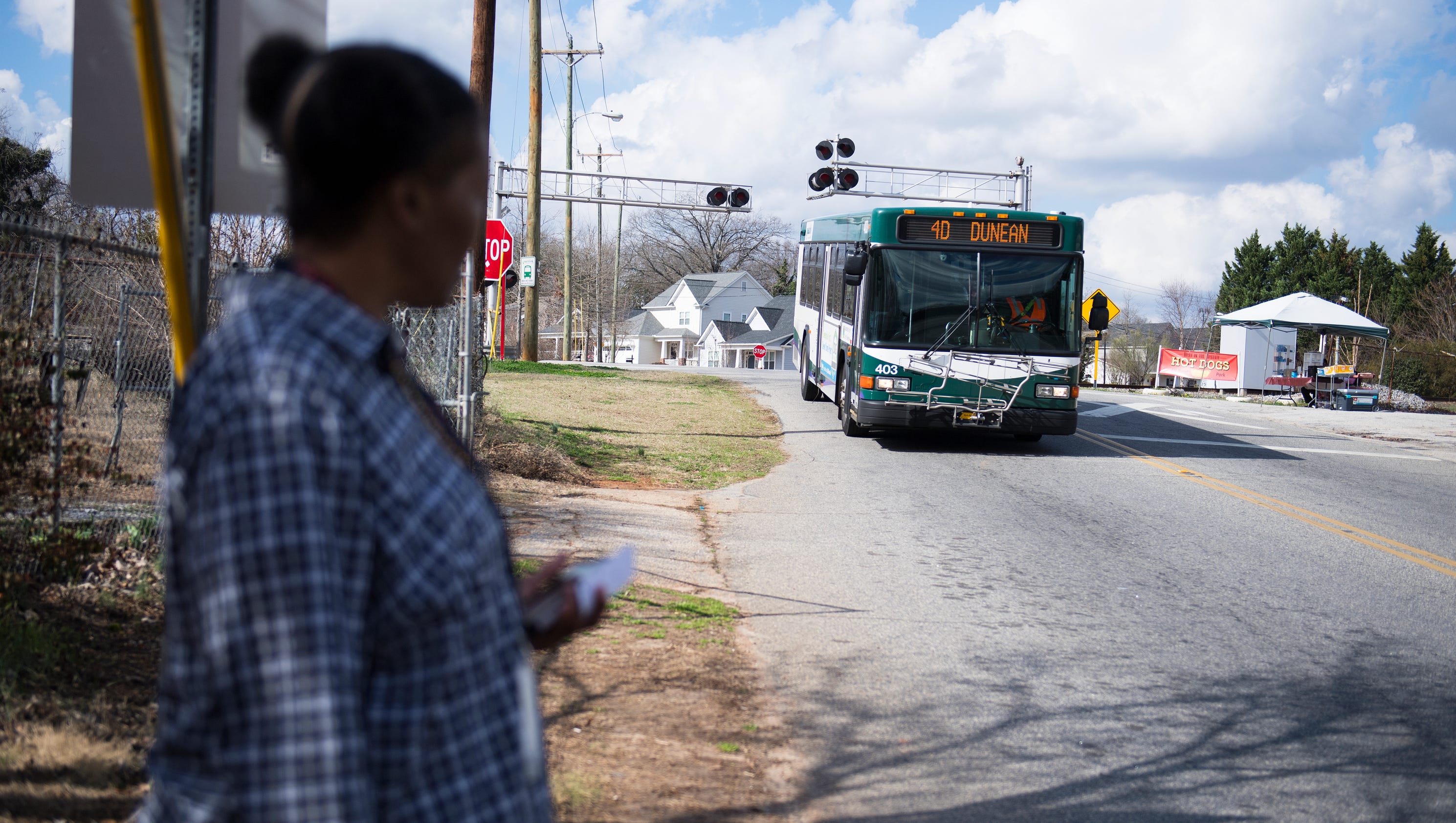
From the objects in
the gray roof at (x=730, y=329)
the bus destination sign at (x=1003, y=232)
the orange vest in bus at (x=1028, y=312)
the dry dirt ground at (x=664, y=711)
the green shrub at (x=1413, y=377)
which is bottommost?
the dry dirt ground at (x=664, y=711)

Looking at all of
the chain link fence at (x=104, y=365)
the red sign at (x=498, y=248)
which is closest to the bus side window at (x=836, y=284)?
the red sign at (x=498, y=248)

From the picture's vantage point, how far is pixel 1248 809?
152 inches

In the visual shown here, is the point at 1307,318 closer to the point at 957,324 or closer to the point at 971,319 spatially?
the point at 971,319

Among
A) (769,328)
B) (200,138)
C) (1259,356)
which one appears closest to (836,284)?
(200,138)

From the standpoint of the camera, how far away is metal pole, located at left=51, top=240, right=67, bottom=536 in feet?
16.8

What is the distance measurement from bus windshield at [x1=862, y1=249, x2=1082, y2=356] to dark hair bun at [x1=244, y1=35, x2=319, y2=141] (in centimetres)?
1256

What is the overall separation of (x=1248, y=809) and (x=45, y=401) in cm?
530

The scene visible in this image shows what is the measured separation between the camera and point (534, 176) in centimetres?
2758

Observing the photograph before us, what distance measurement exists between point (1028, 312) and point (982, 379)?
3.45 ft

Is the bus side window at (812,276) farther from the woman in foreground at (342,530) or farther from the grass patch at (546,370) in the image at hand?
the woman in foreground at (342,530)

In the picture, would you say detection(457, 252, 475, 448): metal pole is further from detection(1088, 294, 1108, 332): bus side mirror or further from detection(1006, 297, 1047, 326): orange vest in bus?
detection(1088, 294, 1108, 332): bus side mirror

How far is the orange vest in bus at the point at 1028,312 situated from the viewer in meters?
13.8

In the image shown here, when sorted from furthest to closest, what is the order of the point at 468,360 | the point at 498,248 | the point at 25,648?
1. the point at 498,248
2. the point at 468,360
3. the point at 25,648

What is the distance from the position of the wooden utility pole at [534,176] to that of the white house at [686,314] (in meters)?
52.9
